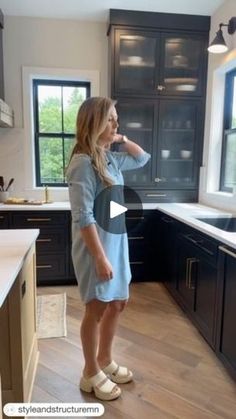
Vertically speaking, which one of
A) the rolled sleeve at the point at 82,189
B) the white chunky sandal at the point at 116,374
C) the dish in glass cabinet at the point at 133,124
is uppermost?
the dish in glass cabinet at the point at 133,124

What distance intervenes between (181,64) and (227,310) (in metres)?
2.58

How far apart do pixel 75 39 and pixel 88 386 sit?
3300 mm

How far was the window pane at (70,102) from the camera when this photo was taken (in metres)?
3.69

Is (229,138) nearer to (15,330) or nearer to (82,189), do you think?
(82,189)

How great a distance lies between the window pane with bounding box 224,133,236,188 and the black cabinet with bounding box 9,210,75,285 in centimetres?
166

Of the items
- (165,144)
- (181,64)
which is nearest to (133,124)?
(165,144)

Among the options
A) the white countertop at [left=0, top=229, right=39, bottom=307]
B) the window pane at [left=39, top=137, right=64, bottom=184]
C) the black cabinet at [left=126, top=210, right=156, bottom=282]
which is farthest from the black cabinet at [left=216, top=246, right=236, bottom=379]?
the window pane at [left=39, top=137, right=64, bottom=184]

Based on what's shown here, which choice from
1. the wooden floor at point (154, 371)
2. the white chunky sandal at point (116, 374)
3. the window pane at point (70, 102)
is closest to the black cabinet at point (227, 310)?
the wooden floor at point (154, 371)

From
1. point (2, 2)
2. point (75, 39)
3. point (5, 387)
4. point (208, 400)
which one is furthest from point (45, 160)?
point (208, 400)

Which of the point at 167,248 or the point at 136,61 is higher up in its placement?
the point at 136,61

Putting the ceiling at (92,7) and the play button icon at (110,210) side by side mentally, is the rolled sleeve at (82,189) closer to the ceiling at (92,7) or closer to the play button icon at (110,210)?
the play button icon at (110,210)

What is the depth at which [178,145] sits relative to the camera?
3.53 meters

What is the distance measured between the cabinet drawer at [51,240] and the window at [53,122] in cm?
80

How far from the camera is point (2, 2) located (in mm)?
3041
